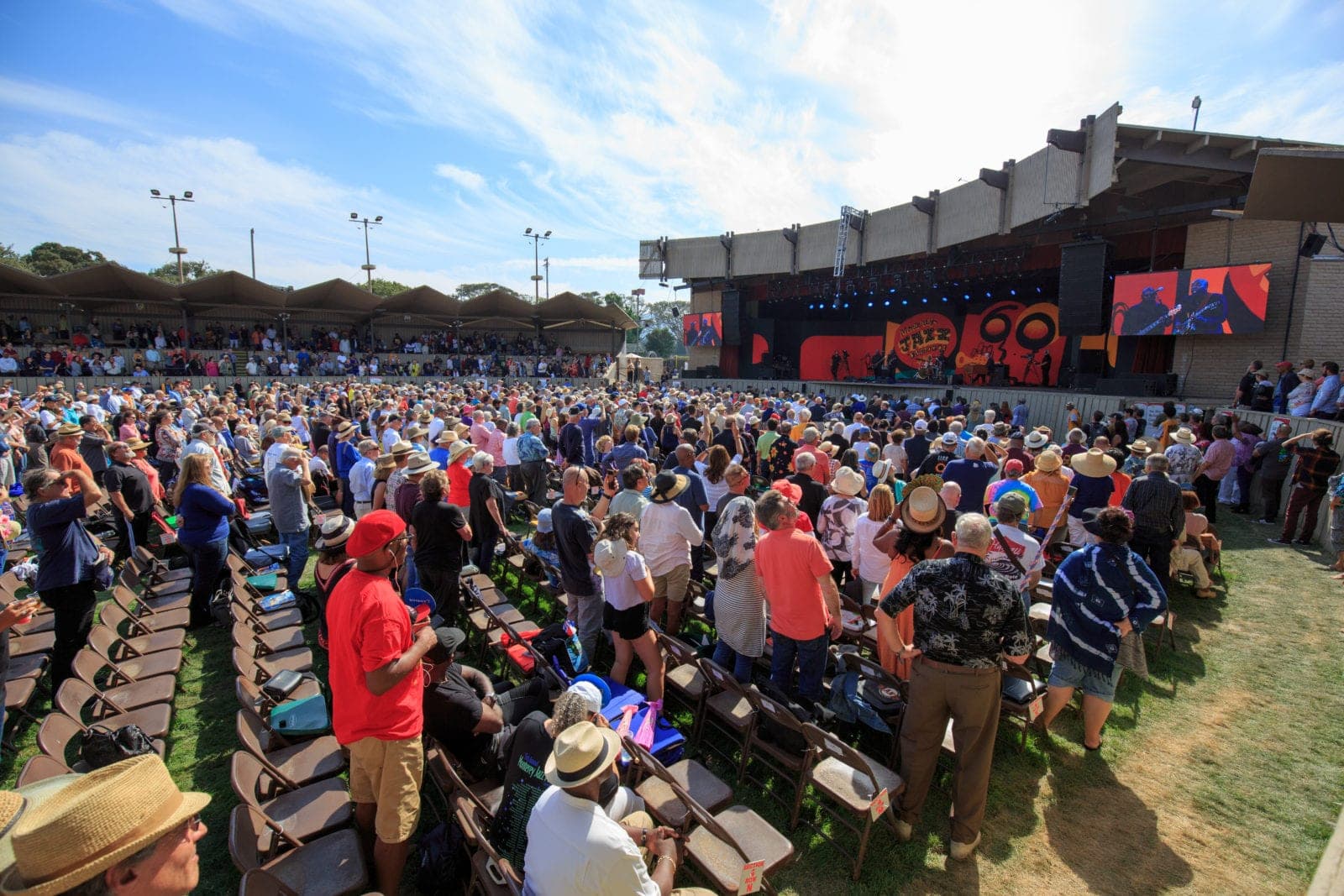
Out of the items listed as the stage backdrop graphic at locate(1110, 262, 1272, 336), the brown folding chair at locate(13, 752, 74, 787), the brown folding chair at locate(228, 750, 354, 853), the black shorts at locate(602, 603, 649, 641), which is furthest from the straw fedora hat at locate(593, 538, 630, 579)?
the stage backdrop graphic at locate(1110, 262, 1272, 336)

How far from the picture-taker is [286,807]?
292cm

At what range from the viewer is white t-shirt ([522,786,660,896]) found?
1882mm

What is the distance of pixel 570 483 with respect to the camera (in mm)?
4223

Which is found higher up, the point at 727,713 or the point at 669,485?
the point at 669,485

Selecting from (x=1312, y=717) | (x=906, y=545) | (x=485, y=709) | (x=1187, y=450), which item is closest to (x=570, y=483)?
(x=485, y=709)

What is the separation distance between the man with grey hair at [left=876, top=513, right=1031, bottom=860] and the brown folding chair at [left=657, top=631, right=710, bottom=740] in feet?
4.13

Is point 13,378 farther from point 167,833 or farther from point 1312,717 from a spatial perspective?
point 1312,717

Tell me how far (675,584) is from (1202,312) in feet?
49.2

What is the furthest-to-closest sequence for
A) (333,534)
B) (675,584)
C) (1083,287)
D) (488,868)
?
(1083,287) → (675,584) → (333,534) → (488,868)

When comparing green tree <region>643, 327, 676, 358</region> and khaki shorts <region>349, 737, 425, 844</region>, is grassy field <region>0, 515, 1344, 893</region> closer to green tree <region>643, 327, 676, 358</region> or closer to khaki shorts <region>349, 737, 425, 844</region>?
khaki shorts <region>349, 737, 425, 844</region>

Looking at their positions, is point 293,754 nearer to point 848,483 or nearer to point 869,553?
point 869,553

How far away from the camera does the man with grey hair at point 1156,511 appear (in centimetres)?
510

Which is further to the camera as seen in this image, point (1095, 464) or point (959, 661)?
point (1095, 464)

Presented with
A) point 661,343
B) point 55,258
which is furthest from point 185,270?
point 661,343
